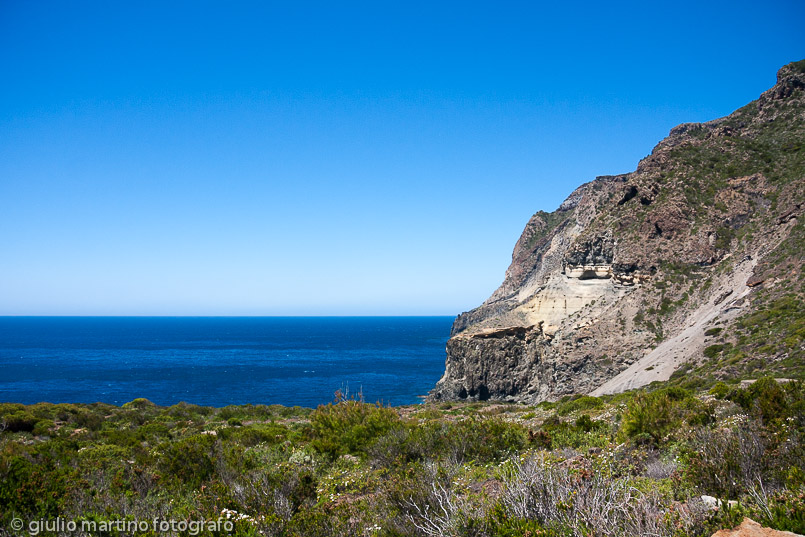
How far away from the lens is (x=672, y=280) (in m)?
37.2

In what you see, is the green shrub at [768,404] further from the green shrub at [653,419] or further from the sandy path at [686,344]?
the sandy path at [686,344]

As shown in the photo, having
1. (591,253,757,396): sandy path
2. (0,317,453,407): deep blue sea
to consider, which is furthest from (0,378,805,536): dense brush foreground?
(0,317,453,407): deep blue sea

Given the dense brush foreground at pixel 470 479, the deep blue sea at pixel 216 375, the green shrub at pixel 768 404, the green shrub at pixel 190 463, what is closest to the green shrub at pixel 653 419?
the dense brush foreground at pixel 470 479

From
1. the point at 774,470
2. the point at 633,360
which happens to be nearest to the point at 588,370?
the point at 633,360

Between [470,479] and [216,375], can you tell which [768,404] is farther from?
[216,375]

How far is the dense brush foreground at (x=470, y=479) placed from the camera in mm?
4469

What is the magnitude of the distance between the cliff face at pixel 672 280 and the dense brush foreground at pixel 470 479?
59.7 ft

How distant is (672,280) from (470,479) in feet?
120

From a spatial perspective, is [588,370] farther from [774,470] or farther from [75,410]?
[75,410]

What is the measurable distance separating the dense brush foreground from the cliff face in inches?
716

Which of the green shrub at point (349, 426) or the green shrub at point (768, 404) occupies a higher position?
the green shrub at point (768, 404)

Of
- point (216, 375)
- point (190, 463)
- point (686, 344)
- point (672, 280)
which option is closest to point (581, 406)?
point (686, 344)

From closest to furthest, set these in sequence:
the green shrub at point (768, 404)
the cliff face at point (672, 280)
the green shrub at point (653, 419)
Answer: the green shrub at point (768, 404), the green shrub at point (653, 419), the cliff face at point (672, 280)

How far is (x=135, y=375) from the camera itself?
7125 centimetres
